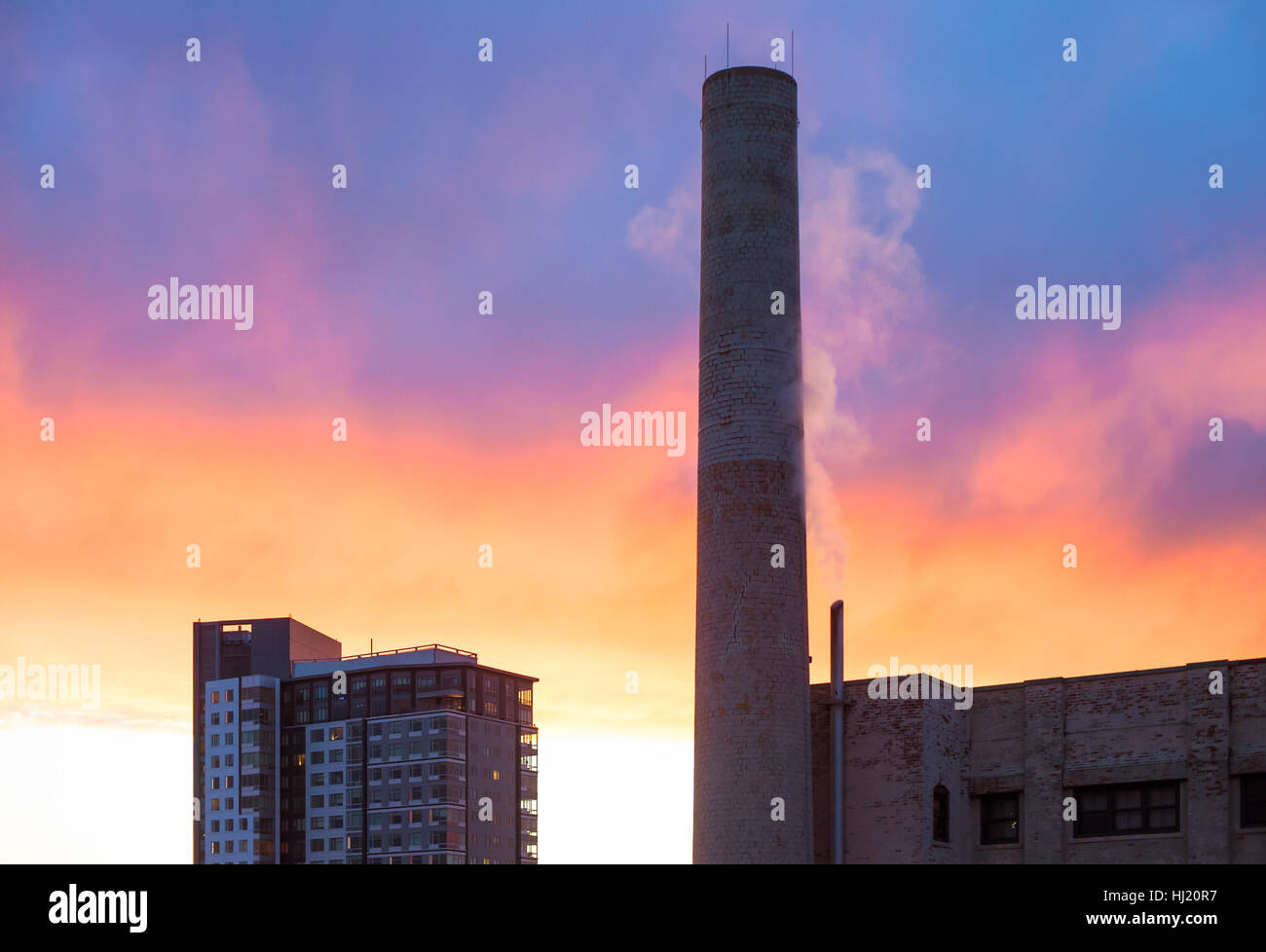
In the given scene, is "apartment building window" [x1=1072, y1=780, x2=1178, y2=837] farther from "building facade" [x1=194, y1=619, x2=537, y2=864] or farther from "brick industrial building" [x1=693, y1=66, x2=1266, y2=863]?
"building facade" [x1=194, y1=619, x2=537, y2=864]

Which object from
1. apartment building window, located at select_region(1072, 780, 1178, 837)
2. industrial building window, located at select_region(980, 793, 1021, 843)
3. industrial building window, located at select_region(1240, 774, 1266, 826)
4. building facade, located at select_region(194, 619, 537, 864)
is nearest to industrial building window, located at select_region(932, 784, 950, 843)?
industrial building window, located at select_region(980, 793, 1021, 843)

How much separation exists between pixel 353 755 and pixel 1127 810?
140 m

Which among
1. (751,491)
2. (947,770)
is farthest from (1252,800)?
(751,491)

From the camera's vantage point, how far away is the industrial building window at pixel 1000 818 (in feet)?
157

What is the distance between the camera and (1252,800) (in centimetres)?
4347

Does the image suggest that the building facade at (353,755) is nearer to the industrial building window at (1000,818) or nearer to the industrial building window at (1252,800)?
the industrial building window at (1000,818)

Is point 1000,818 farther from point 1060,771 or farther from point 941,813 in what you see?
point 1060,771
